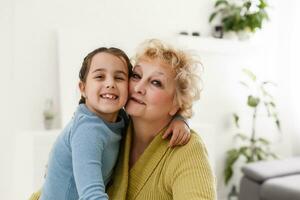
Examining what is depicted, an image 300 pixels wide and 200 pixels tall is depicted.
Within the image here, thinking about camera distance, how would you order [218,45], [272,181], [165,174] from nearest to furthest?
[165,174] < [272,181] < [218,45]

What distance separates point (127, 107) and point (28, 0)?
7.35 feet

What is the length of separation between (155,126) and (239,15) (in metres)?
3.49

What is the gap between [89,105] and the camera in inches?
50.4

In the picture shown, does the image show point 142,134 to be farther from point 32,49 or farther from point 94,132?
point 32,49

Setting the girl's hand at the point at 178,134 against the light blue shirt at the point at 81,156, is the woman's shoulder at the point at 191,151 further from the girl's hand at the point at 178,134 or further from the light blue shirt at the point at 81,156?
the light blue shirt at the point at 81,156

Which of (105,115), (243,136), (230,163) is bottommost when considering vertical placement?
(230,163)

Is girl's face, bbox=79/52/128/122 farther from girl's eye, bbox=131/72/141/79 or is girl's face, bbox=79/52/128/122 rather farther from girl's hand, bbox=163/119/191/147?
girl's hand, bbox=163/119/191/147

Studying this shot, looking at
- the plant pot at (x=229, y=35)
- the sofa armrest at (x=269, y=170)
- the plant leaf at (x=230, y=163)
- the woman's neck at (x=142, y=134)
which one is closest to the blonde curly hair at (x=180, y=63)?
the woman's neck at (x=142, y=134)

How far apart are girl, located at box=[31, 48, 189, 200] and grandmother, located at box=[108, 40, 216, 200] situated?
0.12 feet

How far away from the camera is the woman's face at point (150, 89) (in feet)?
4.25

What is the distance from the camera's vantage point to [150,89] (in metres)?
1.30

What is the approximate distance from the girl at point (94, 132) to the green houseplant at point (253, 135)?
3331 millimetres

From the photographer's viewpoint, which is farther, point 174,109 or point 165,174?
point 174,109

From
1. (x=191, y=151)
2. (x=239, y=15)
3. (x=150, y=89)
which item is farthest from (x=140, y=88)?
(x=239, y=15)
